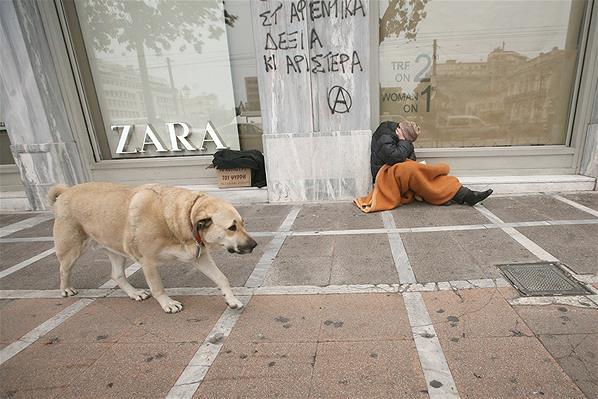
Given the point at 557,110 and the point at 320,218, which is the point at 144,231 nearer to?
the point at 320,218

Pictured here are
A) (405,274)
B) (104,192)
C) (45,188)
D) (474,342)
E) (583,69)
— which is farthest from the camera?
(45,188)

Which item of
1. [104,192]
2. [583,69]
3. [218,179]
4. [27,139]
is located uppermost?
[583,69]

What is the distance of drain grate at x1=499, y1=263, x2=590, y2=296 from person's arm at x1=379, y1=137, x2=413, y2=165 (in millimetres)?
2471

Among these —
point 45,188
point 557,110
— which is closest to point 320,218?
point 557,110

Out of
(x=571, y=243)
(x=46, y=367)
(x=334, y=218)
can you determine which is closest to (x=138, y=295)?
(x=46, y=367)

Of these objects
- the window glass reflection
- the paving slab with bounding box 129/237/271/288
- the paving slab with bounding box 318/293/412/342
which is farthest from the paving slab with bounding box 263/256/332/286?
the window glass reflection

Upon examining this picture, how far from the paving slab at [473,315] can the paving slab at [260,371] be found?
3.56 feet

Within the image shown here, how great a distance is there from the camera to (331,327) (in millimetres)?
2775

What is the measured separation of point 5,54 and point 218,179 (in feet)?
14.6

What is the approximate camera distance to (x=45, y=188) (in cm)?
688

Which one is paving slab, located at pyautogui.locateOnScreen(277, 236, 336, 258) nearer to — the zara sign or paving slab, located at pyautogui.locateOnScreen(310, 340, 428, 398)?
paving slab, located at pyautogui.locateOnScreen(310, 340, 428, 398)

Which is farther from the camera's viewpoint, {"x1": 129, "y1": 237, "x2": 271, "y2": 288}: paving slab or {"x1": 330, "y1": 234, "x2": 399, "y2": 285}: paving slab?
{"x1": 129, "y1": 237, "x2": 271, "y2": 288}: paving slab

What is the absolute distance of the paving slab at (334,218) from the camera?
16.7 ft

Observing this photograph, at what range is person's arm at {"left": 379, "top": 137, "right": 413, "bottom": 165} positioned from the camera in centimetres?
551
